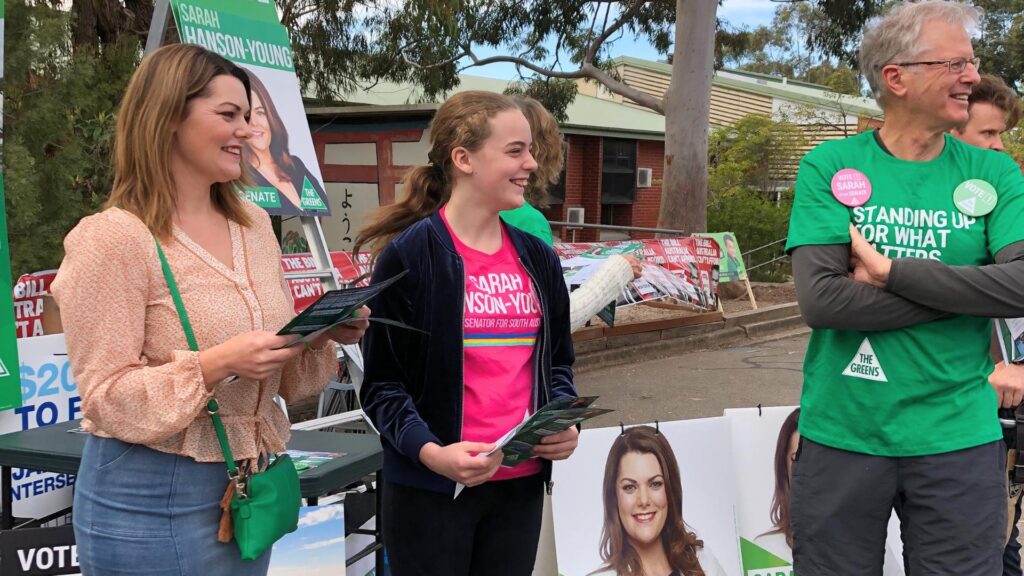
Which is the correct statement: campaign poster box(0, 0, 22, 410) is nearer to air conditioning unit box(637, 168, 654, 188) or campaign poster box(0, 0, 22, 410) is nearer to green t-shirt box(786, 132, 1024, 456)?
green t-shirt box(786, 132, 1024, 456)

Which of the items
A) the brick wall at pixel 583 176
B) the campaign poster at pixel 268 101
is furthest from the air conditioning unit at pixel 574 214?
the campaign poster at pixel 268 101

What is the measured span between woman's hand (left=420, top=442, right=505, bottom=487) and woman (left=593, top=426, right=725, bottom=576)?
1686mm

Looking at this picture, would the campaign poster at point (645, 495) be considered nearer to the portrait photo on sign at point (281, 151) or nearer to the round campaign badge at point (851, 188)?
the round campaign badge at point (851, 188)

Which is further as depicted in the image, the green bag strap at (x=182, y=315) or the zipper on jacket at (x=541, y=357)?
the zipper on jacket at (x=541, y=357)

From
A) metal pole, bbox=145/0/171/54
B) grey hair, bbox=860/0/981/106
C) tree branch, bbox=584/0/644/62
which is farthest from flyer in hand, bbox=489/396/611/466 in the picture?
tree branch, bbox=584/0/644/62

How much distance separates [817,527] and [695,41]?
1134cm

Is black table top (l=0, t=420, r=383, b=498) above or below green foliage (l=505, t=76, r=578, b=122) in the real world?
below

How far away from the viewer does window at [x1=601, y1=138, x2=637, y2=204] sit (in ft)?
76.5

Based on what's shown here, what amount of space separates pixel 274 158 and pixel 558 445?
9.77ft

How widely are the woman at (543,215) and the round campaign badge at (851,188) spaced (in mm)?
924

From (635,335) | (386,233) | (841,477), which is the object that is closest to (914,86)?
(841,477)

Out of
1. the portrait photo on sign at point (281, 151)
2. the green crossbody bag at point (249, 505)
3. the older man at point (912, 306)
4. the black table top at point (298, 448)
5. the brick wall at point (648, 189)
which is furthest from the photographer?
the brick wall at point (648, 189)

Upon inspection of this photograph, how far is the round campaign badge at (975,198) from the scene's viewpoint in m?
2.26

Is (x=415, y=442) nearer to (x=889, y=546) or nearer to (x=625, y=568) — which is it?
(x=625, y=568)
